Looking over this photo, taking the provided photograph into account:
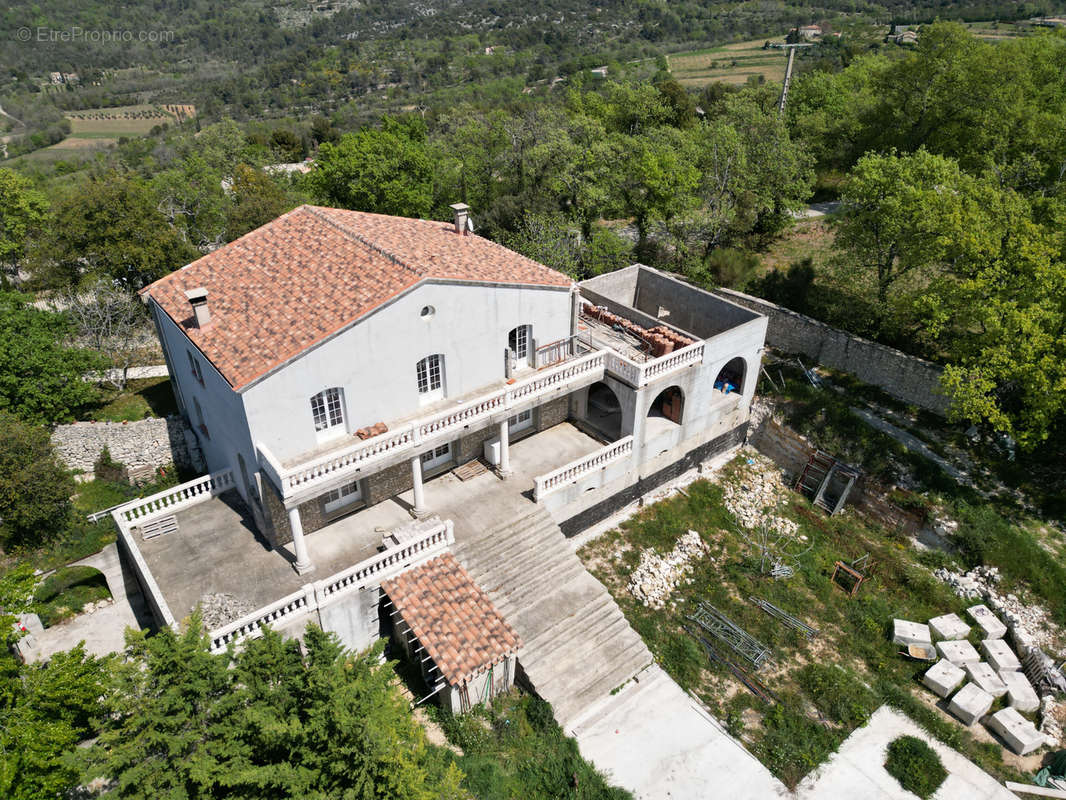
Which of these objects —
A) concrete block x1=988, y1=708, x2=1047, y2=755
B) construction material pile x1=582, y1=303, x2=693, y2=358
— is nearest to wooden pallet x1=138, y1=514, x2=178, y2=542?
construction material pile x1=582, y1=303, x2=693, y2=358

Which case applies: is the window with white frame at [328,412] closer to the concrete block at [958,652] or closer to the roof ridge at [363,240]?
the roof ridge at [363,240]

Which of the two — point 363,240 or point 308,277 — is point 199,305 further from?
point 363,240

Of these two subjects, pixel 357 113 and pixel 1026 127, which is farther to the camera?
pixel 357 113

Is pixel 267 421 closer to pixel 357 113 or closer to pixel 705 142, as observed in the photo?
pixel 705 142

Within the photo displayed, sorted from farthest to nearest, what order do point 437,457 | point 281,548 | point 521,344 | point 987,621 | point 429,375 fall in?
point 521,344 < point 437,457 < point 987,621 < point 429,375 < point 281,548

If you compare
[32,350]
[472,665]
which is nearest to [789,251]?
[472,665]

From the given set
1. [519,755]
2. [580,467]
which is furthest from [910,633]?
[519,755]

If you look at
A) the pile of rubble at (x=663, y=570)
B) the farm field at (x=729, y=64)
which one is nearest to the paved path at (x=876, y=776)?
the pile of rubble at (x=663, y=570)

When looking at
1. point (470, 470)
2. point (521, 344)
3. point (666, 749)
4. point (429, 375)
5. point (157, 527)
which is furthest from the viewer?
point (521, 344)
